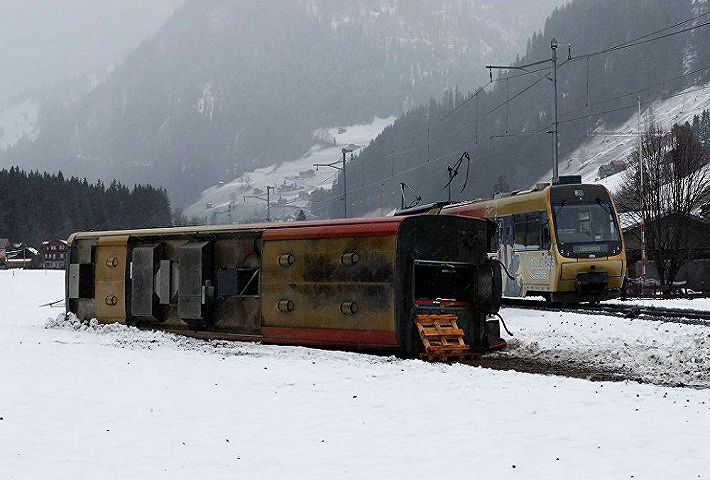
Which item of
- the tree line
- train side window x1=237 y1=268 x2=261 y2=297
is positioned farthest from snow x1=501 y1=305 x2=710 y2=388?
the tree line

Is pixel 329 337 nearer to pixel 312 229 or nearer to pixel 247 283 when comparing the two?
pixel 312 229

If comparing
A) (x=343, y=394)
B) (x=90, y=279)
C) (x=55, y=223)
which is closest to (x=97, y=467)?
(x=343, y=394)

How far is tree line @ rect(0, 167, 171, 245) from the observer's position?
492ft

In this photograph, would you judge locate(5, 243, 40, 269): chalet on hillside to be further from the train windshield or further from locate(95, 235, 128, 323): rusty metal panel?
the train windshield

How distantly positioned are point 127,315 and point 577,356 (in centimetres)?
1152

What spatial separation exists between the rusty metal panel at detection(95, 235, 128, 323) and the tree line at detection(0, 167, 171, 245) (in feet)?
457

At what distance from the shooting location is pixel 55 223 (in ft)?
524

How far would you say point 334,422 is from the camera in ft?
30.0

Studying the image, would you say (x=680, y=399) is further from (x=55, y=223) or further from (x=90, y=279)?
(x=55, y=223)

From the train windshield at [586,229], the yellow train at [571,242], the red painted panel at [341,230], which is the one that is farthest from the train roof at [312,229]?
the train windshield at [586,229]

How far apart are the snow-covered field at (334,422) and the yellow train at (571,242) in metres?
11.6

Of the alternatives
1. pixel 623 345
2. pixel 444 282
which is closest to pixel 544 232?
pixel 444 282

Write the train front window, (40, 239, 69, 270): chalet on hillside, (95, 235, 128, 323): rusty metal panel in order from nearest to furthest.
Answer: the train front window
(95, 235, 128, 323): rusty metal panel
(40, 239, 69, 270): chalet on hillside

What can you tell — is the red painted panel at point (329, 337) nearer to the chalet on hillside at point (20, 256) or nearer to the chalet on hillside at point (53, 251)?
the chalet on hillside at point (20, 256)
